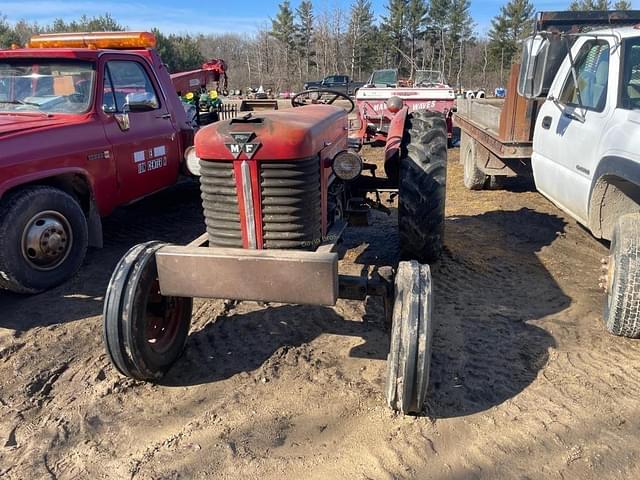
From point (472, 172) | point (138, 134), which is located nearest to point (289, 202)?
point (138, 134)

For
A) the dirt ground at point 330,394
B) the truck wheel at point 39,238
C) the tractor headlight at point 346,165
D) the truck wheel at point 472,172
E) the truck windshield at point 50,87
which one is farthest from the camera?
the truck wheel at point 472,172

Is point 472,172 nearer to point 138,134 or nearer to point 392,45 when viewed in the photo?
point 138,134

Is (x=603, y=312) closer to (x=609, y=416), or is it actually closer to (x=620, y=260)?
(x=620, y=260)

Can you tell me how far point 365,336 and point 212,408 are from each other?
49.8 inches

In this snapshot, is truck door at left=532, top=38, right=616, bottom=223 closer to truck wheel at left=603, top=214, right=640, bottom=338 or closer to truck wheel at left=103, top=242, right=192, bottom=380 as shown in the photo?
truck wheel at left=603, top=214, right=640, bottom=338

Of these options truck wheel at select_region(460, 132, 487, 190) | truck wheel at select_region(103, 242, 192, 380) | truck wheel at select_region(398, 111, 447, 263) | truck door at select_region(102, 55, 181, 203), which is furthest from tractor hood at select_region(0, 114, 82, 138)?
truck wheel at select_region(460, 132, 487, 190)

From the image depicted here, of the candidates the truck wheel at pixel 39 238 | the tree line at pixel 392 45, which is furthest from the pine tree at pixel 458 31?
the truck wheel at pixel 39 238

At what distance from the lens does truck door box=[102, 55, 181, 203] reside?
5.46 metres

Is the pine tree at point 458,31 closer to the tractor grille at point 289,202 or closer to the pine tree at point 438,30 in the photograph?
the pine tree at point 438,30

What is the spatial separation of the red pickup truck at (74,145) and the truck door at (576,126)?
3.95 meters

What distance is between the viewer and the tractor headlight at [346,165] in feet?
11.9

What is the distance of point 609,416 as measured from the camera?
3057 mm

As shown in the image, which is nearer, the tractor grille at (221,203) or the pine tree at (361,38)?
the tractor grille at (221,203)

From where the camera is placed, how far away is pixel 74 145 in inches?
195
